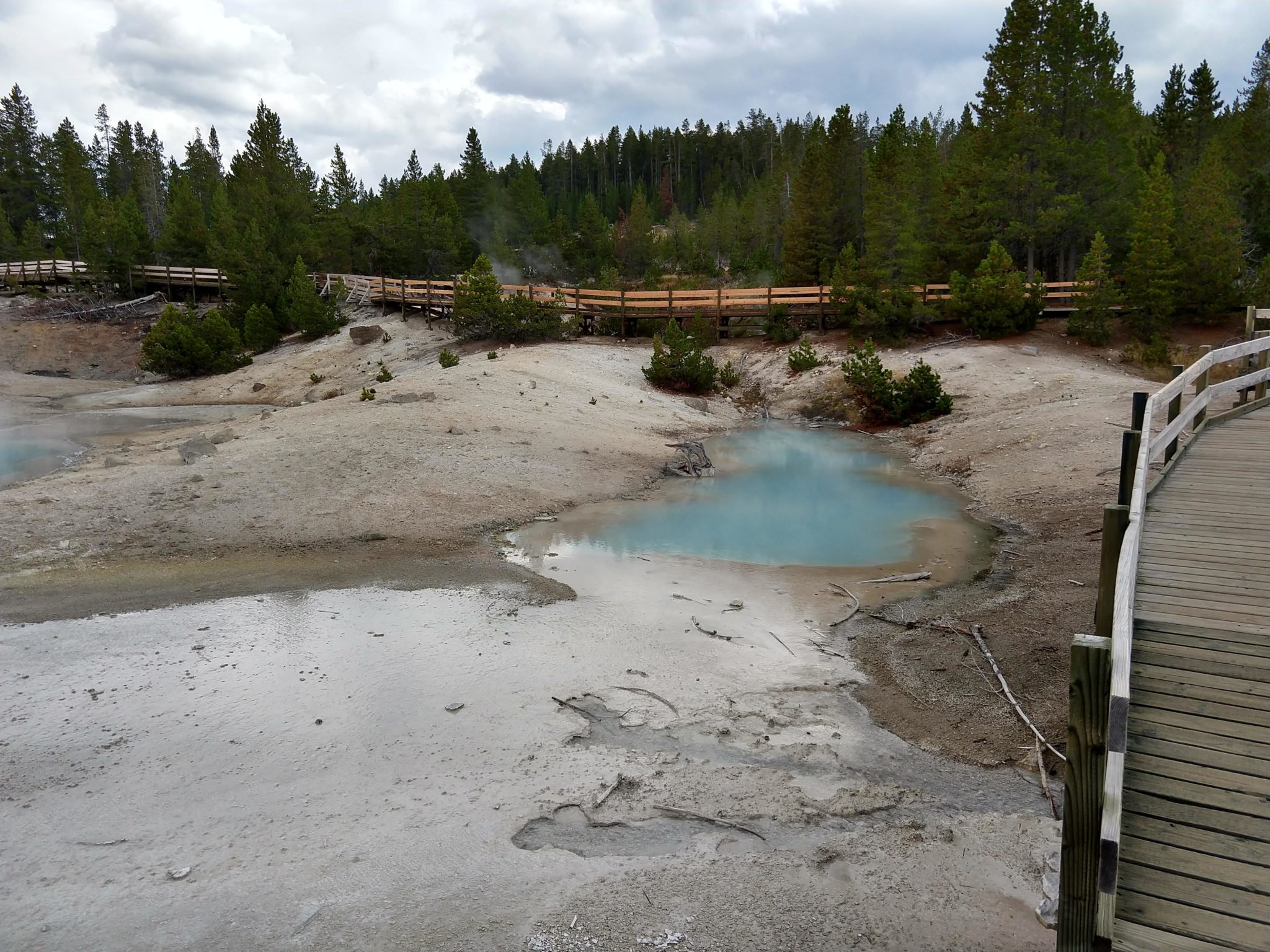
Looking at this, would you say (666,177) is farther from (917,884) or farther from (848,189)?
(917,884)

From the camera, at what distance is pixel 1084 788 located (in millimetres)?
3967

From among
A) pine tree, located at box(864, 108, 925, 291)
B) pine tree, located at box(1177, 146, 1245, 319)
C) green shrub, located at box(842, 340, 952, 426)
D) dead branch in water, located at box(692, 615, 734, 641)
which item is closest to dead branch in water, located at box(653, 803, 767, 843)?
dead branch in water, located at box(692, 615, 734, 641)

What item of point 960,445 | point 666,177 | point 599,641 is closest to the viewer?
point 599,641

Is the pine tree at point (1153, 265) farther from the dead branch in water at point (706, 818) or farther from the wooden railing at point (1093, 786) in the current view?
the wooden railing at point (1093, 786)

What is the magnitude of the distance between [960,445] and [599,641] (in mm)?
14346

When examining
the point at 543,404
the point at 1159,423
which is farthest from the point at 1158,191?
the point at 543,404

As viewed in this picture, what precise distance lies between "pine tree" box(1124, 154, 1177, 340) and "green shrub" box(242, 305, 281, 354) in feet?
121

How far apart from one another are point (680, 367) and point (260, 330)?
22770 mm

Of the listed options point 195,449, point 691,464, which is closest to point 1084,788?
point 691,464

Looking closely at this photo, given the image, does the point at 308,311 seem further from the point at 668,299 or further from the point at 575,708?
the point at 575,708

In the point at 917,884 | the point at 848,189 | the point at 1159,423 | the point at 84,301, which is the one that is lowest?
the point at 917,884

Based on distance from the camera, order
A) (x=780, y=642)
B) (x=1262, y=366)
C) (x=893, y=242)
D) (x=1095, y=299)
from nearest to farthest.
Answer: (x=780, y=642) → (x=1262, y=366) → (x=1095, y=299) → (x=893, y=242)

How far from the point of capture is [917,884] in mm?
5191

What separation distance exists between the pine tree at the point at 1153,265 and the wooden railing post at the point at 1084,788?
28.3 meters
